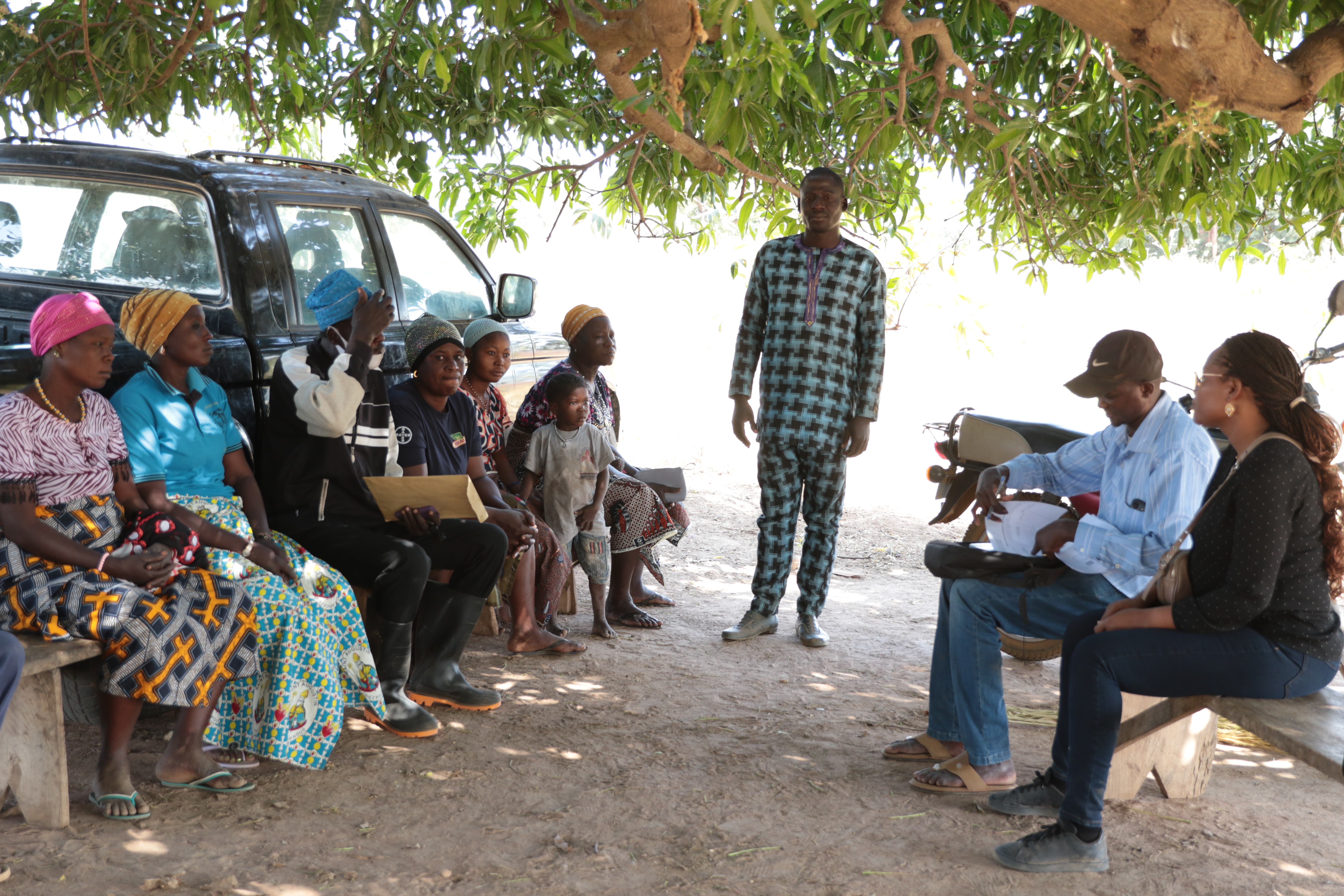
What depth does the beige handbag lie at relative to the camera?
2758mm

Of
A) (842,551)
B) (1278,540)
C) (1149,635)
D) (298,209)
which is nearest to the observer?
(1278,540)

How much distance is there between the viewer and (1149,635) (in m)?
2.84

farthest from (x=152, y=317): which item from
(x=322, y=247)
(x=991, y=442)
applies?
(x=991, y=442)

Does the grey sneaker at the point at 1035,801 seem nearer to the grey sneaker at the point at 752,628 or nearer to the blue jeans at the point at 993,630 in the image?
the blue jeans at the point at 993,630

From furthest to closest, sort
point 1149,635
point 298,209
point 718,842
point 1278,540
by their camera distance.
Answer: point 298,209
point 718,842
point 1149,635
point 1278,540

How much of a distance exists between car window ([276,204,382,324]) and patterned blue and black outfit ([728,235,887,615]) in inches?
72.4

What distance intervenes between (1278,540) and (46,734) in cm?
331

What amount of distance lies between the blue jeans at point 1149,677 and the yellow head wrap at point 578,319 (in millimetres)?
3043

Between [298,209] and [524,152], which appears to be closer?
[298,209]

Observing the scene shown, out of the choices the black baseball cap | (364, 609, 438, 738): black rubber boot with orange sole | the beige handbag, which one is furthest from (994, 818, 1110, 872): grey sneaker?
(364, 609, 438, 738): black rubber boot with orange sole

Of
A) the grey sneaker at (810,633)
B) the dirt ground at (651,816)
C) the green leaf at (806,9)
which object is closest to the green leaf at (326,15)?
the green leaf at (806,9)

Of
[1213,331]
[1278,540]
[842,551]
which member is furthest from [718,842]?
[1213,331]

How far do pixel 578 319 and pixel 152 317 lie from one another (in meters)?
2.26

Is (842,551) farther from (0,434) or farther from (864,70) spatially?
(0,434)
